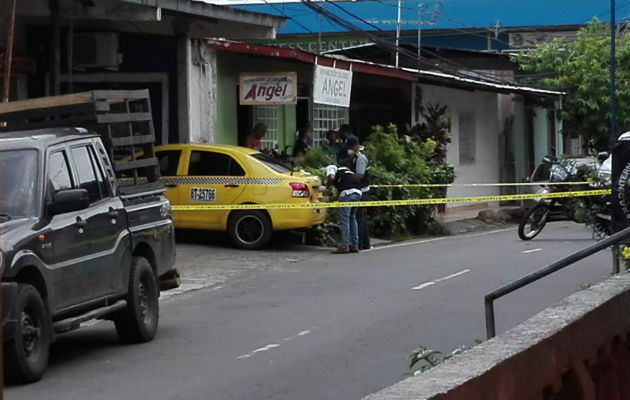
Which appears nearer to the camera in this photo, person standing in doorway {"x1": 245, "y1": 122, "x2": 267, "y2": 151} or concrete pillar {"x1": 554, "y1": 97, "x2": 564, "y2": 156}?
person standing in doorway {"x1": 245, "y1": 122, "x2": 267, "y2": 151}

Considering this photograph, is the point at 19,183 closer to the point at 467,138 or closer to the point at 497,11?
the point at 467,138

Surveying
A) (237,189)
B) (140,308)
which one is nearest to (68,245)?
(140,308)

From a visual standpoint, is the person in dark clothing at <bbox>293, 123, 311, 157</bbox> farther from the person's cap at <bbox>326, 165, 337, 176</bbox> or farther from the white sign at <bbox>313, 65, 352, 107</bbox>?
the person's cap at <bbox>326, 165, 337, 176</bbox>

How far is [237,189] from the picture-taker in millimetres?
20000

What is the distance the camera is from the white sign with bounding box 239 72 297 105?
864 inches

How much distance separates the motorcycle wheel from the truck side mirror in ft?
44.8

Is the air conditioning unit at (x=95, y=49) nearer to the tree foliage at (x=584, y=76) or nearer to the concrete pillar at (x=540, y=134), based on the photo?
the tree foliage at (x=584, y=76)

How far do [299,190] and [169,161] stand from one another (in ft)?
7.27

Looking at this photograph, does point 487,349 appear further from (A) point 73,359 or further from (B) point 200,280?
(B) point 200,280

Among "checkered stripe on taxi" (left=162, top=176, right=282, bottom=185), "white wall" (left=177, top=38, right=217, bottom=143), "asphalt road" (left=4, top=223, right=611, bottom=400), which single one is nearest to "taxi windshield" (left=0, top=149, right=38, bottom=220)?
"asphalt road" (left=4, top=223, right=611, bottom=400)

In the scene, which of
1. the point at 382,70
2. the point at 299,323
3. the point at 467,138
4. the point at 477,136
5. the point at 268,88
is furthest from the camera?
the point at 477,136

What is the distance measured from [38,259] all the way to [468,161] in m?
26.2

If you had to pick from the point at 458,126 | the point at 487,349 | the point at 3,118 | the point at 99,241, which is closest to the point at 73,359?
the point at 99,241

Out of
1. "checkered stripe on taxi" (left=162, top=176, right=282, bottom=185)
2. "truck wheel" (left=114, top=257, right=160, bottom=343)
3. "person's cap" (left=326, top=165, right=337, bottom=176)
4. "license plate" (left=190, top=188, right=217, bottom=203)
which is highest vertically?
"person's cap" (left=326, top=165, right=337, bottom=176)
